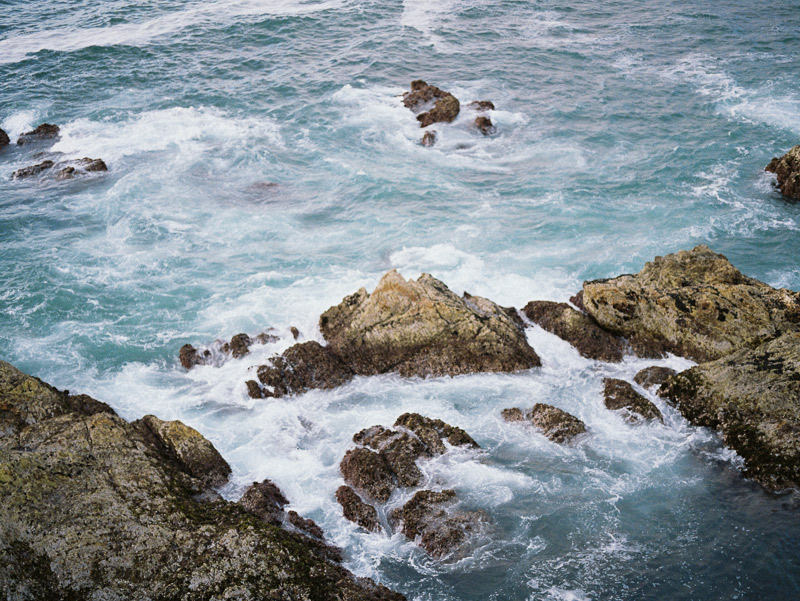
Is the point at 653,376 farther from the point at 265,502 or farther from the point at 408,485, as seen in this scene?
the point at 265,502

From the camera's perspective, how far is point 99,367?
18.9m

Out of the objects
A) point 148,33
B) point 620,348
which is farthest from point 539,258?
point 148,33

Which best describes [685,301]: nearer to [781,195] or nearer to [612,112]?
[781,195]

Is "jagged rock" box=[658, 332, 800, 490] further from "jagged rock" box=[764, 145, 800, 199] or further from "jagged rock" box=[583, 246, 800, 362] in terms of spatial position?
"jagged rock" box=[764, 145, 800, 199]

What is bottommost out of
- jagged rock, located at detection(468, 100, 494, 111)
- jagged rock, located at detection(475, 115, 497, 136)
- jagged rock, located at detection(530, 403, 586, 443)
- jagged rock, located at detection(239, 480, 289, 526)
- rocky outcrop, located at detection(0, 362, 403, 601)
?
jagged rock, located at detection(530, 403, 586, 443)

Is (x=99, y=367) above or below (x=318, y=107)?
below

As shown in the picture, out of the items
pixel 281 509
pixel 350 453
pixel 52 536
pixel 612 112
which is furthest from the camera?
pixel 612 112

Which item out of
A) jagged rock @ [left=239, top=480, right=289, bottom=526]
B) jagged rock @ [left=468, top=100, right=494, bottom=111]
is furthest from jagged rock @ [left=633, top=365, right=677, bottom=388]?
jagged rock @ [left=468, top=100, right=494, bottom=111]

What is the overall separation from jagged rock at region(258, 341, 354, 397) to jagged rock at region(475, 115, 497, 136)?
18.2 m

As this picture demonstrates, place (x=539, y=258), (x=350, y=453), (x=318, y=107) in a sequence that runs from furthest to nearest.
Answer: (x=318, y=107)
(x=539, y=258)
(x=350, y=453)

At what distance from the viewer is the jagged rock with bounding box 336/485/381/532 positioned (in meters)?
13.1

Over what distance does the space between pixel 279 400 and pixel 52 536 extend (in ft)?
24.2

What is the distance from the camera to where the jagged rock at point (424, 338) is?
1812cm

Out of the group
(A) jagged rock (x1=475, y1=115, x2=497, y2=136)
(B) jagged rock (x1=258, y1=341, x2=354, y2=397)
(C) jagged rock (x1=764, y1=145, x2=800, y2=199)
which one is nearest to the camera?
(B) jagged rock (x1=258, y1=341, x2=354, y2=397)
